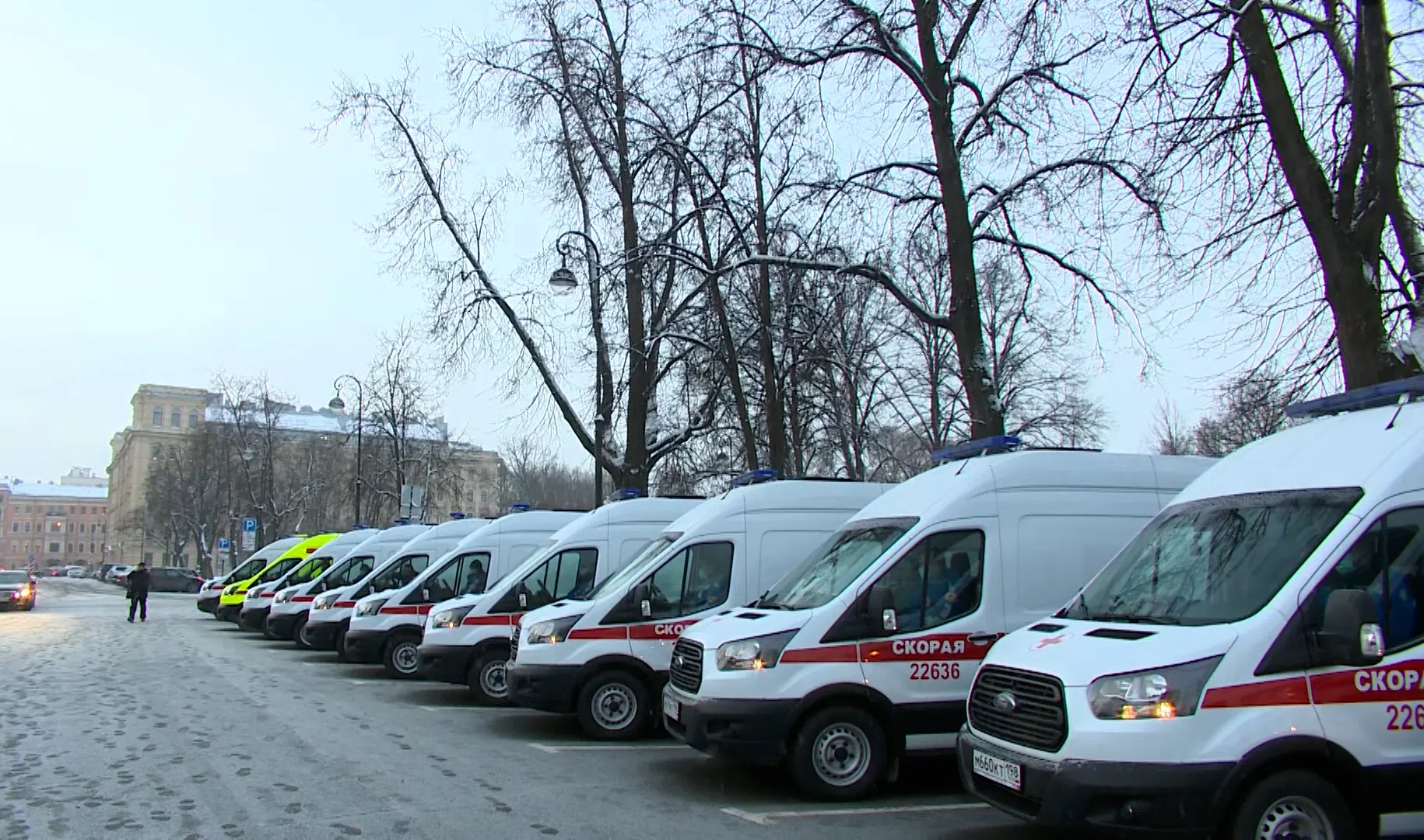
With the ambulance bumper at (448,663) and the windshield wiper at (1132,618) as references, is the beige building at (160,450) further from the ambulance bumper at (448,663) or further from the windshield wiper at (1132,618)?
the windshield wiper at (1132,618)

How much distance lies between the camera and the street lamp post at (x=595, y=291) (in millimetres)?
20172

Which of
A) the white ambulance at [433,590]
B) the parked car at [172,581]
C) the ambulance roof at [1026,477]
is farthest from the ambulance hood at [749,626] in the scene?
the parked car at [172,581]

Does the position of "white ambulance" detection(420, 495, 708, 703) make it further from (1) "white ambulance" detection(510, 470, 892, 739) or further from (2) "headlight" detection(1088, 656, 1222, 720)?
(2) "headlight" detection(1088, 656, 1222, 720)

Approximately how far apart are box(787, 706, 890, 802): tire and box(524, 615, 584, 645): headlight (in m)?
3.58

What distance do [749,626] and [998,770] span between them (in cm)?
270

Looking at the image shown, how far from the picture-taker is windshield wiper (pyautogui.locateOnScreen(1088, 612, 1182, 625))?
20.9 ft

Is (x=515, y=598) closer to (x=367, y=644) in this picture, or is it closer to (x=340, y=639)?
(x=367, y=644)

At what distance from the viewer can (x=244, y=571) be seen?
30734 mm

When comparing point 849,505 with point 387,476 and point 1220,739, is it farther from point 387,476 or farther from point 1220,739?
point 387,476

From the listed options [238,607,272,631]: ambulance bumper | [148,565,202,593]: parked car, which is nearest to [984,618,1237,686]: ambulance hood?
[238,607,272,631]: ambulance bumper

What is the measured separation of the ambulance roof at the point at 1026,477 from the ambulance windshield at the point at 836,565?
0.15 m

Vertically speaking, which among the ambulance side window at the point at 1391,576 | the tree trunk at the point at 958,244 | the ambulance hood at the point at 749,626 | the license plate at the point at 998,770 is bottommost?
the license plate at the point at 998,770

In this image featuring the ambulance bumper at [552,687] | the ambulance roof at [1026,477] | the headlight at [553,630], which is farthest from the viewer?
the headlight at [553,630]

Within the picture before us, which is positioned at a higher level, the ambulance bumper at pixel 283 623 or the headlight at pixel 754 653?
the headlight at pixel 754 653
